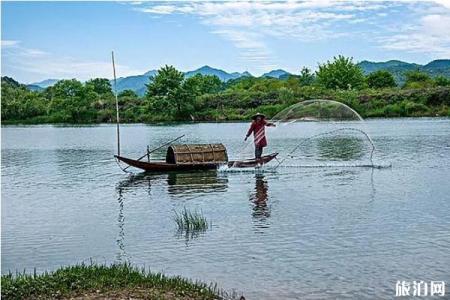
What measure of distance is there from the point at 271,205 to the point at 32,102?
3651 inches

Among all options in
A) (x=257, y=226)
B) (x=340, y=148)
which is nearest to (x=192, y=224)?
(x=257, y=226)

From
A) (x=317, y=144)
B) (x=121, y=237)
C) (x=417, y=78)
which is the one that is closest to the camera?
→ (x=121, y=237)

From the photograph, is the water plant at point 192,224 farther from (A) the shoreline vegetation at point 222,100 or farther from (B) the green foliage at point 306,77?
(B) the green foliage at point 306,77

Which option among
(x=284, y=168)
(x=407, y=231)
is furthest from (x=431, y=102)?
(x=407, y=231)

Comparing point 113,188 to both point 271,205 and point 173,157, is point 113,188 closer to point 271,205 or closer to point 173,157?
point 173,157

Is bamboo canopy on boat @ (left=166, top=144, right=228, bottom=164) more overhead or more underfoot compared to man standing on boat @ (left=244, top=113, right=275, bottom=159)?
more underfoot

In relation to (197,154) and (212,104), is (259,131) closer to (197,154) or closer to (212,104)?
(197,154)

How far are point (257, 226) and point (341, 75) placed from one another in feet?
311

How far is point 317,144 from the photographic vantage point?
139 ft

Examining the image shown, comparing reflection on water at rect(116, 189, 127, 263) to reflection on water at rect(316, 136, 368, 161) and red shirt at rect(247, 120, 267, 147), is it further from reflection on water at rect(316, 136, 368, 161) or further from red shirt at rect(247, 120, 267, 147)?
reflection on water at rect(316, 136, 368, 161)

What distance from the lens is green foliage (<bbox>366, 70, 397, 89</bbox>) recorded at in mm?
109125

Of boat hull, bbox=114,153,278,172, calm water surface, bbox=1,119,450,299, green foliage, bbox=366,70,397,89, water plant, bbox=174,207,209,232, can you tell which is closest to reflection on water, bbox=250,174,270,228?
calm water surface, bbox=1,119,450,299

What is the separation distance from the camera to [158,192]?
22406mm

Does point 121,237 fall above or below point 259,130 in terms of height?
below
